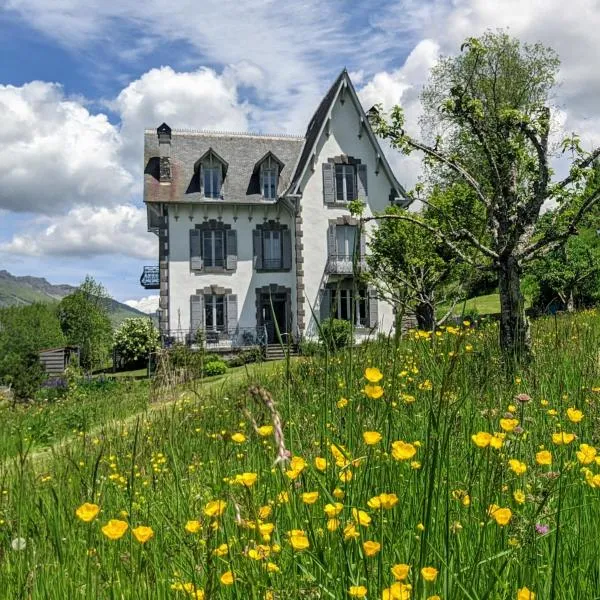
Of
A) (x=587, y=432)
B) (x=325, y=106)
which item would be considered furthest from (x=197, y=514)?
(x=325, y=106)

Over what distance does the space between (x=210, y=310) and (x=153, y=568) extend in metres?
27.5

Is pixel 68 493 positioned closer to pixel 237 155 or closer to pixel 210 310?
pixel 210 310

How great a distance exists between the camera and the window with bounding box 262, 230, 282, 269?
98.0 ft

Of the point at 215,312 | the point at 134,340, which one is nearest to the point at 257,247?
the point at 215,312

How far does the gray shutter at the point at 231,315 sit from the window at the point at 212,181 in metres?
5.18

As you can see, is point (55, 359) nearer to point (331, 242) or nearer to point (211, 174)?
point (211, 174)

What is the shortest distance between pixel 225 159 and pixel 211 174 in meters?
1.59

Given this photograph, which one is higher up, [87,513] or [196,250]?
[196,250]

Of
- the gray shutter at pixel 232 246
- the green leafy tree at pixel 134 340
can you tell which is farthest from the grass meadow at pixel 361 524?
the green leafy tree at pixel 134 340

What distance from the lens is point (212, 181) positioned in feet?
96.1

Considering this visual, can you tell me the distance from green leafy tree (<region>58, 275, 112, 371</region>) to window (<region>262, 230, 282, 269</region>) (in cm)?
2612

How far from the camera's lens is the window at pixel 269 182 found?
29750 millimetres

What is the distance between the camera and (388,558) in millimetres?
1940

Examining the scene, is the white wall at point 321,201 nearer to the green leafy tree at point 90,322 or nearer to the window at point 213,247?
the window at point 213,247
